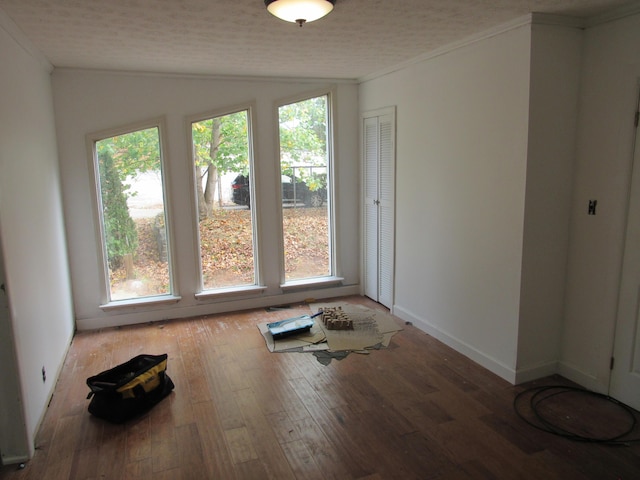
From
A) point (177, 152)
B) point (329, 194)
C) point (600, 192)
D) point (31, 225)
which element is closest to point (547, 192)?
point (600, 192)

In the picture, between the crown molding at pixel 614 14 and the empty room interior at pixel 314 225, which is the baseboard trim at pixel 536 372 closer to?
the empty room interior at pixel 314 225

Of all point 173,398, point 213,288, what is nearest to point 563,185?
point 173,398

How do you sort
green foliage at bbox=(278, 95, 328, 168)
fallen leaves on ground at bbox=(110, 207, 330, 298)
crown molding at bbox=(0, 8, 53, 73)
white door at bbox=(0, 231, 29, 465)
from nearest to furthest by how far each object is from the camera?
white door at bbox=(0, 231, 29, 465), crown molding at bbox=(0, 8, 53, 73), fallen leaves on ground at bbox=(110, 207, 330, 298), green foliage at bbox=(278, 95, 328, 168)

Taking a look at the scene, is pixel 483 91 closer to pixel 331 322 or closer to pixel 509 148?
pixel 509 148

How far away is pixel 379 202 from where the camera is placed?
468 centimetres

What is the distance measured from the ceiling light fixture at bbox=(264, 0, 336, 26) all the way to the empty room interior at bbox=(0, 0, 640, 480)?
0.19ft

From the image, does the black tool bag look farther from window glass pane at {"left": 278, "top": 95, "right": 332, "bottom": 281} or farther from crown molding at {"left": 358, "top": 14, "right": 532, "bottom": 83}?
crown molding at {"left": 358, "top": 14, "right": 532, "bottom": 83}

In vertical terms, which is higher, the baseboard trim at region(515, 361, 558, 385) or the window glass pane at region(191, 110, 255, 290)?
the window glass pane at region(191, 110, 255, 290)

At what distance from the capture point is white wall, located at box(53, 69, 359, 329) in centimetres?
407

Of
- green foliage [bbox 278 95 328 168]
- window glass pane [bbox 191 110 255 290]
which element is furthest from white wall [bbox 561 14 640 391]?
window glass pane [bbox 191 110 255 290]

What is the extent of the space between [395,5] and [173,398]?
2.82 metres

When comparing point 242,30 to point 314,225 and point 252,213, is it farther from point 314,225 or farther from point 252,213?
point 314,225

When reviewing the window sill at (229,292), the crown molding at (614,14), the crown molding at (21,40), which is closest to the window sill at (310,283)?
the window sill at (229,292)

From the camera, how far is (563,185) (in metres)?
3.04
